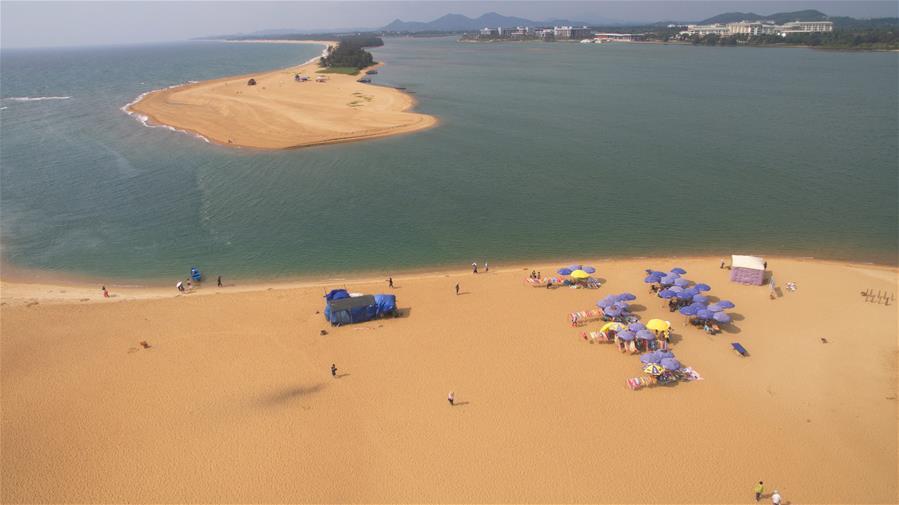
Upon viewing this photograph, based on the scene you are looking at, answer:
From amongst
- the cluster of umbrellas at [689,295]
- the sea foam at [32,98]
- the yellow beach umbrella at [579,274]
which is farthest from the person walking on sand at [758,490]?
the sea foam at [32,98]

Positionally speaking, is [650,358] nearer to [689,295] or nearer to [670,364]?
[670,364]

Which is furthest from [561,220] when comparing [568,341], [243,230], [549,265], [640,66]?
[640,66]

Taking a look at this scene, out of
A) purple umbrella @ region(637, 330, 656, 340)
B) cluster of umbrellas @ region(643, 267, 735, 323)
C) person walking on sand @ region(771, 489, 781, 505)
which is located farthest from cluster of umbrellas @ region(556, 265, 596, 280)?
person walking on sand @ region(771, 489, 781, 505)

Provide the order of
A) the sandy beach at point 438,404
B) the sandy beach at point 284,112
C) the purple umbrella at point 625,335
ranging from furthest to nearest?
the sandy beach at point 284,112 < the purple umbrella at point 625,335 < the sandy beach at point 438,404

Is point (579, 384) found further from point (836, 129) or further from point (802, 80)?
point (802, 80)

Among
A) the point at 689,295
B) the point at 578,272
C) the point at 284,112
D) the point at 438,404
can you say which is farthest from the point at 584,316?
the point at 284,112

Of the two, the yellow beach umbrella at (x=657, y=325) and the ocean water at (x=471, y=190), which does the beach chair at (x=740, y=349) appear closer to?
the yellow beach umbrella at (x=657, y=325)

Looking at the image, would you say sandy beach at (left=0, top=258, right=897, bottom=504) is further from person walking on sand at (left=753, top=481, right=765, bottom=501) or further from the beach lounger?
the beach lounger
